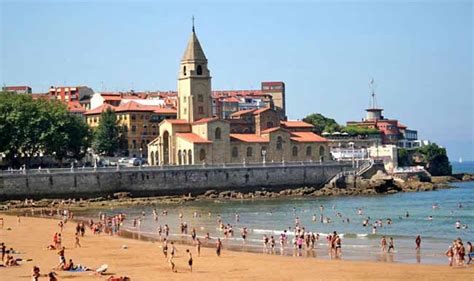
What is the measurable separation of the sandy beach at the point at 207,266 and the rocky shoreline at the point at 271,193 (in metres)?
30.2

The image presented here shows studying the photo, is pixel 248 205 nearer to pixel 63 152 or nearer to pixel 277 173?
pixel 277 173

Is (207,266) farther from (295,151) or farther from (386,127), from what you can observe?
(386,127)

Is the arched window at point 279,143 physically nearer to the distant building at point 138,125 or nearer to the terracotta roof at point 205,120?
the terracotta roof at point 205,120

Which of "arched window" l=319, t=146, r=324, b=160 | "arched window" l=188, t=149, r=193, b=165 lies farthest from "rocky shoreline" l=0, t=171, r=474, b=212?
"arched window" l=319, t=146, r=324, b=160

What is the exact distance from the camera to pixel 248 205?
291 feet

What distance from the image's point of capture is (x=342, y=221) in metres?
71.3

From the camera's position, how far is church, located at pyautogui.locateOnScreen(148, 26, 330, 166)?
104688mm

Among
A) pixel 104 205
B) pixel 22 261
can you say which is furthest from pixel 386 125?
pixel 22 261

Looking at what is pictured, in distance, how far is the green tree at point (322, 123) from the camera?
153712mm

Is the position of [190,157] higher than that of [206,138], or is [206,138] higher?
[206,138]

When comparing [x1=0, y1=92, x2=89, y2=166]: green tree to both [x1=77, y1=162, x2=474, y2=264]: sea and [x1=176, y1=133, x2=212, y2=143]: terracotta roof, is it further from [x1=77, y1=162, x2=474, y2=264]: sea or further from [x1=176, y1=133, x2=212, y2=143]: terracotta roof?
[x1=77, y1=162, x2=474, y2=264]: sea

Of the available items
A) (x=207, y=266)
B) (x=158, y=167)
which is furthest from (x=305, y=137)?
(x=207, y=266)

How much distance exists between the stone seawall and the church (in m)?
3.76

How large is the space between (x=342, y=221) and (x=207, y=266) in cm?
2828
